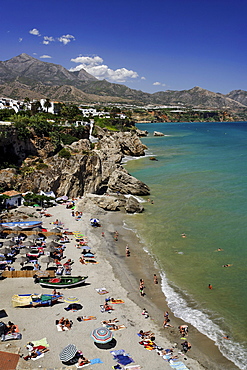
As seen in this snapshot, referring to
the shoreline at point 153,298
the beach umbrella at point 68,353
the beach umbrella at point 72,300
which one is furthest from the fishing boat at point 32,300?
the shoreline at point 153,298

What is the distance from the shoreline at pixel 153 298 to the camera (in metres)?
14.8

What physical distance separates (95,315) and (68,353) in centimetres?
404

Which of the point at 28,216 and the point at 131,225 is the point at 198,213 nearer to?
the point at 131,225

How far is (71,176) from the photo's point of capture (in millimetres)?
41656

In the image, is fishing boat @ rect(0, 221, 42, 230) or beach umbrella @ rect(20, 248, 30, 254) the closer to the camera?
beach umbrella @ rect(20, 248, 30, 254)

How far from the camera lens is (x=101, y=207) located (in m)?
38.7

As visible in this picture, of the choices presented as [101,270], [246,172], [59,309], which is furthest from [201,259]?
[246,172]

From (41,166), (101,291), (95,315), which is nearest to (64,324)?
Result: (95,315)

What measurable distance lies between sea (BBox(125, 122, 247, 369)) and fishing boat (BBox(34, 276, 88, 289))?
6031 millimetres

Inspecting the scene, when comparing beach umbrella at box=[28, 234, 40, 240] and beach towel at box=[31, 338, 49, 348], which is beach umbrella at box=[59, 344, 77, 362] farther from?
beach umbrella at box=[28, 234, 40, 240]

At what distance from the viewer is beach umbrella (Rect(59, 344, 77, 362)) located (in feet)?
43.2

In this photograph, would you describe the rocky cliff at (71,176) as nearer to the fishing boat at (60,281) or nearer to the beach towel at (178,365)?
the fishing boat at (60,281)

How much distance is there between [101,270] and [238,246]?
42.5 feet

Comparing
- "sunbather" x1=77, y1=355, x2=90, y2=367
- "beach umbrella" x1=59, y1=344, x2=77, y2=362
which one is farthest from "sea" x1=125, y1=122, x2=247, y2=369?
"beach umbrella" x1=59, y1=344, x2=77, y2=362
